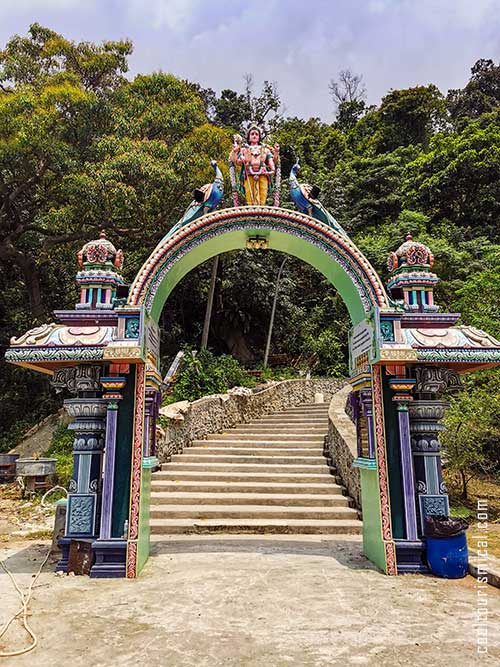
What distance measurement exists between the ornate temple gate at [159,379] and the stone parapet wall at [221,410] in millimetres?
3658

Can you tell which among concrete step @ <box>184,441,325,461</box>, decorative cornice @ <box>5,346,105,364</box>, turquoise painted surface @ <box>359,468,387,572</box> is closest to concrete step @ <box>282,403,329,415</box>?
concrete step @ <box>184,441,325,461</box>

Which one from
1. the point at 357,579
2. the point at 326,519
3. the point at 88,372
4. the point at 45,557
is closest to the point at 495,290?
the point at 326,519

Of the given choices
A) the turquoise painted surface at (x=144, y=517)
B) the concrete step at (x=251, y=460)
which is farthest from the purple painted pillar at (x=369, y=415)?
the concrete step at (x=251, y=460)

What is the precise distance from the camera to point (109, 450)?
486 centimetres

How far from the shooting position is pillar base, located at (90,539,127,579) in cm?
463

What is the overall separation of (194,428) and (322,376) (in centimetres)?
938

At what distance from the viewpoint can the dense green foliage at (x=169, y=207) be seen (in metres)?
12.4

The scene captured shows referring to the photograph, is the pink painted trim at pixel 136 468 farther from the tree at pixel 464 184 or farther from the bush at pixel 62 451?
the tree at pixel 464 184

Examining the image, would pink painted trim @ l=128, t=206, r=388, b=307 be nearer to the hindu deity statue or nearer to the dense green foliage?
the hindu deity statue

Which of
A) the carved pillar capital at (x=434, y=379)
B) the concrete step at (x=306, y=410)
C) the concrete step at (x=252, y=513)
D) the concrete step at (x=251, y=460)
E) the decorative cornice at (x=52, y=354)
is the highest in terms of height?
the concrete step at (x=306, y=410)

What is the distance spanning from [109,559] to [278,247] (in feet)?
12.5

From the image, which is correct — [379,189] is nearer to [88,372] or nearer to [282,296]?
[282,296]

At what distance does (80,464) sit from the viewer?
4.97 meters

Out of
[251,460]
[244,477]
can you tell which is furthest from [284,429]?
[244,477]
